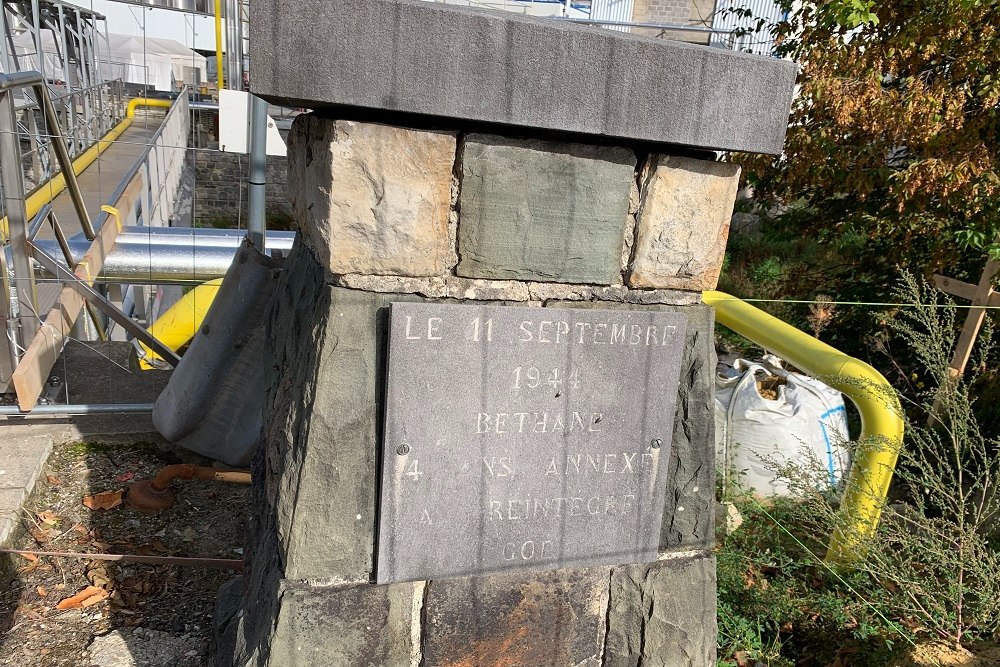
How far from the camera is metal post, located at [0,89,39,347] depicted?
10.6 ft

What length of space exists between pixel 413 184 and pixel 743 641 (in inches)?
76.7

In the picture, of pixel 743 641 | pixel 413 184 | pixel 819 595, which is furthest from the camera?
pixel 819 595

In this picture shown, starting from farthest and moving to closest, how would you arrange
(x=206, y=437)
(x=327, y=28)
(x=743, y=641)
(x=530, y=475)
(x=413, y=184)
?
(x=206, y=437)
(x=743, y=641)
(x=530, y=475)
(x=413, y=184)
(x=327, y=28)

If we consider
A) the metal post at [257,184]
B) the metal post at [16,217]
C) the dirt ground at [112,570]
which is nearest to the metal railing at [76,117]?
the metal post at [16,217]

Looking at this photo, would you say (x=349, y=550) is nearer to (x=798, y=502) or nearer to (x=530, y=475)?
(x=530, y=475)

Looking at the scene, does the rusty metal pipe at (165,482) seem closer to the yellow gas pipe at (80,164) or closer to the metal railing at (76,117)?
the yellow gas pipe at (80,164)

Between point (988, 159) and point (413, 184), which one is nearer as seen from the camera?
point (413, 184)

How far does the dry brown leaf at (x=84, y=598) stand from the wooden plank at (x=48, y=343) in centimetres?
117

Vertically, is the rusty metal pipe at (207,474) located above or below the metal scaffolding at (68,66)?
below

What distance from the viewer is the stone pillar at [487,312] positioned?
5.10 ft

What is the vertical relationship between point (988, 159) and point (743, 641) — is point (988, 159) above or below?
above

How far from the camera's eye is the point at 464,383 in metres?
1.78

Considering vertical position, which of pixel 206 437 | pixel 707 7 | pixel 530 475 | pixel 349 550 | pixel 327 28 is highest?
pixel 707 7

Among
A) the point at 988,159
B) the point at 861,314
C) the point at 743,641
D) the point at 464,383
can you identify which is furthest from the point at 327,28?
the point at 861,314
